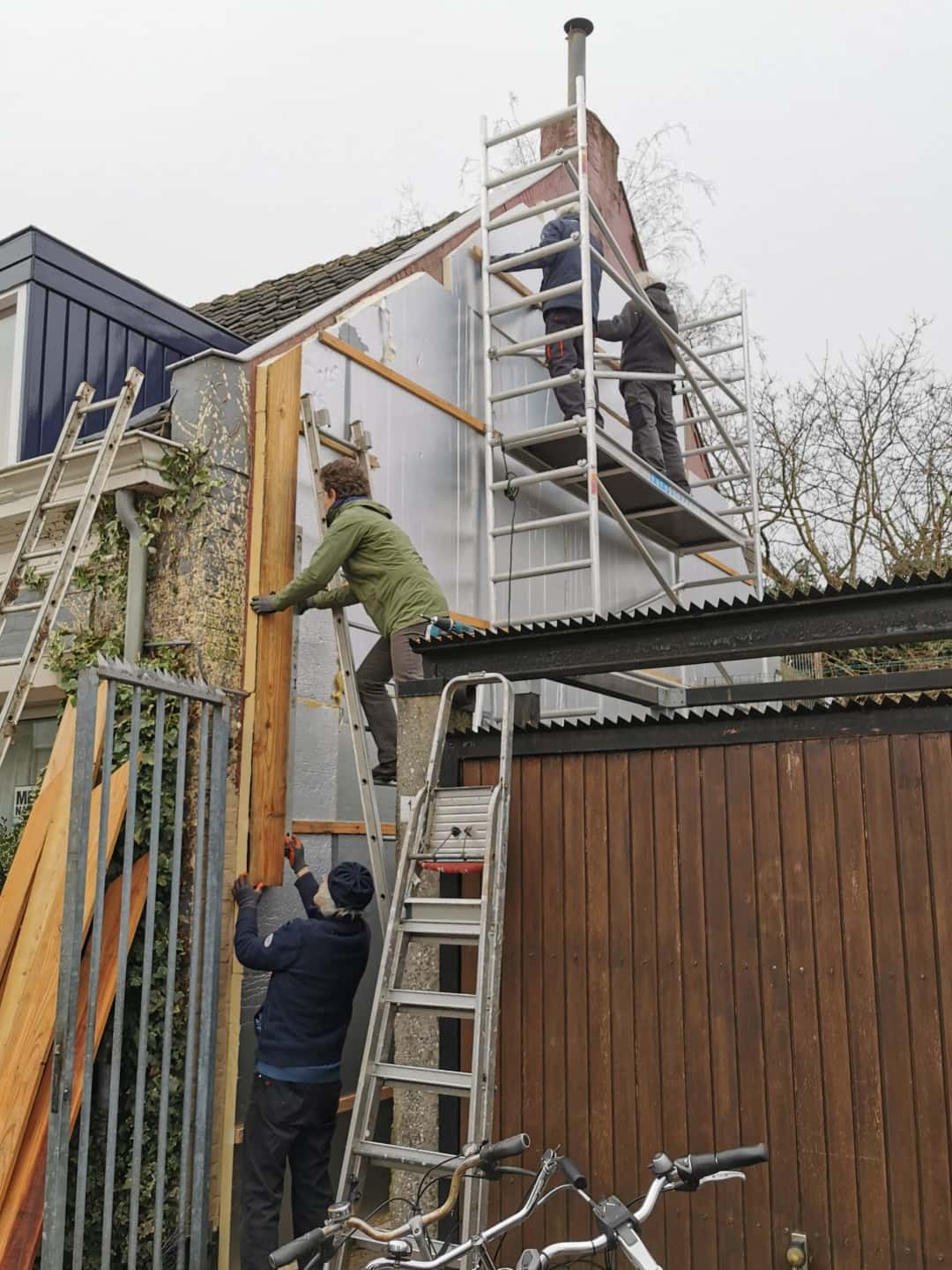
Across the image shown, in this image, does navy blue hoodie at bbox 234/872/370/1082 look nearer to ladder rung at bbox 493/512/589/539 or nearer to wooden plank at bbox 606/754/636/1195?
wooden plank at bbox 606/754/636/1195

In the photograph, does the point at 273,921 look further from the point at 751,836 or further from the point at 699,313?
the point at 699,313

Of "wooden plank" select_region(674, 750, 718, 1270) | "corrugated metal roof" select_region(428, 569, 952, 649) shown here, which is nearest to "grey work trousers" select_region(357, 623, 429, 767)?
"corrugated metal roof" select_region(428, 569, 952, 649)

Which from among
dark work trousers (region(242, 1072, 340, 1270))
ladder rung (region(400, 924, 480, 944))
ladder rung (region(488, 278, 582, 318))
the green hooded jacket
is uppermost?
ladder rung (region(488, 278, 582, 318))

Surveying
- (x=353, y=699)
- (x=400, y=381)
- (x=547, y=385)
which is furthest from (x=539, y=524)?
(x=353, y=699)

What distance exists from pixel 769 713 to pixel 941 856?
88 cm

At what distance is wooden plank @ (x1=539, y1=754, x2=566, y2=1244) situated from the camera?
16.1ft

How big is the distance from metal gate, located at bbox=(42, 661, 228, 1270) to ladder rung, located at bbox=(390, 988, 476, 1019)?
118 cm

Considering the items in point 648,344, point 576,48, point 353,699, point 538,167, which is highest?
point 576,48

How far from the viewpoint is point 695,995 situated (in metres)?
4.70

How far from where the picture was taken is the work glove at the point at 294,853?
5.64 metres

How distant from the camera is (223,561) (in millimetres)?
5832

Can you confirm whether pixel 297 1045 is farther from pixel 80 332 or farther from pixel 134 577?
pixel 80 332

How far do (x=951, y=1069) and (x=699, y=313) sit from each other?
705 inches

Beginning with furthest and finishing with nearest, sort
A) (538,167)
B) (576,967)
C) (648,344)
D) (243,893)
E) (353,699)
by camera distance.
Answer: (648,344) → (538,167) → (353,699) → (243,893) → (576,967)
